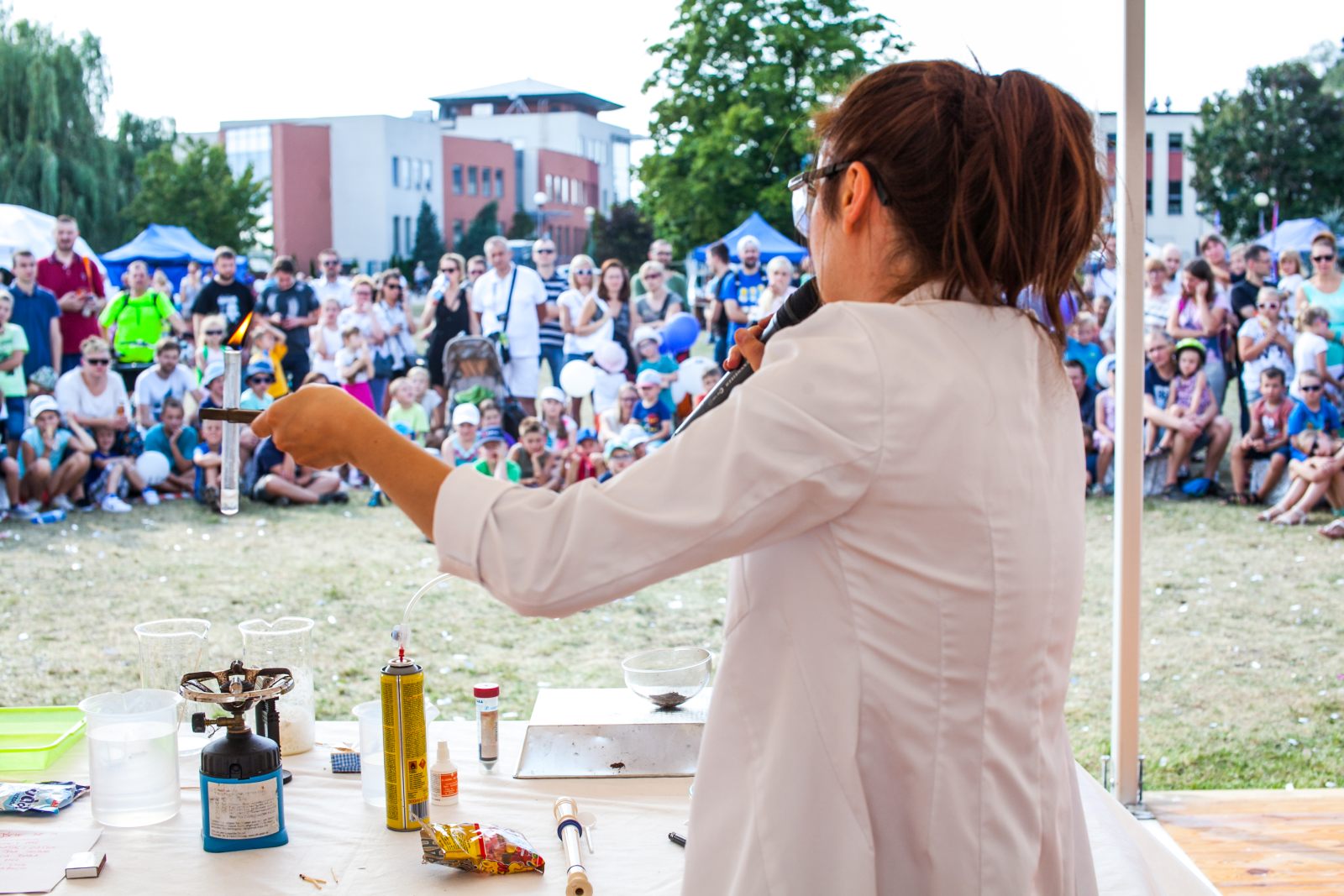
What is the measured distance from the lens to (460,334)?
28.9 feet

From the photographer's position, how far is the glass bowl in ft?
6.61

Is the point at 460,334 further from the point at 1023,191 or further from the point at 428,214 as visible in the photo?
the point at 428,214

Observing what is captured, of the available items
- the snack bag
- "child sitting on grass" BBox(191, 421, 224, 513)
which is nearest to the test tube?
the snack bag

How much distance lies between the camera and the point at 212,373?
8.43m

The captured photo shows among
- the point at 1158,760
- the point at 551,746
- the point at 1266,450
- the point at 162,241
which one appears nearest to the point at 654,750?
the point at 551,746

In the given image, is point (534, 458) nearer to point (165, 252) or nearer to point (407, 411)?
point (407, 411)

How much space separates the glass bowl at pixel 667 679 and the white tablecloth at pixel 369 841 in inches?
9.7

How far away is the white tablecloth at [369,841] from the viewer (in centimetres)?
145

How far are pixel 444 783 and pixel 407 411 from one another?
23.2 feet

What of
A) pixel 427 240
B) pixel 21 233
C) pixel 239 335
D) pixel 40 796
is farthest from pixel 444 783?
pixel 427 240

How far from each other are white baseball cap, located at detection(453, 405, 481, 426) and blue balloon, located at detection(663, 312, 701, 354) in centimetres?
138

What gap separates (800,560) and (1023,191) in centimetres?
33

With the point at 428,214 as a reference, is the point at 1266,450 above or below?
below

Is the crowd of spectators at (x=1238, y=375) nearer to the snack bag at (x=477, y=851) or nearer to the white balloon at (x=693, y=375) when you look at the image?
the white balloon at (x=693, y=375)
